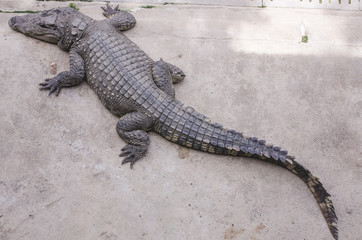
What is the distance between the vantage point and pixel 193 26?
489 centimetres

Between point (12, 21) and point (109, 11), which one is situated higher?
point (12, 21)

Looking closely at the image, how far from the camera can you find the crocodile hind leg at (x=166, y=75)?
4078 mm

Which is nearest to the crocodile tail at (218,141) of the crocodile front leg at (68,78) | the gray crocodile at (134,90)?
the gray crocodile at (134,90)

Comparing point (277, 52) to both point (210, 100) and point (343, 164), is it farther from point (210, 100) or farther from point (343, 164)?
point (343, 164)

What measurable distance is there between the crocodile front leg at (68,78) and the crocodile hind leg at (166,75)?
93 centimetres

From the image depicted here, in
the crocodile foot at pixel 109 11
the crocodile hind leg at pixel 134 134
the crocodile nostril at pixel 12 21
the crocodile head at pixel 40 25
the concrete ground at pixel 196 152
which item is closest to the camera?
the concrete ground at pixel 196 152

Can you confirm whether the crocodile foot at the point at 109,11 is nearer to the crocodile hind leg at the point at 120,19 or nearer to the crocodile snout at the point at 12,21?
the crocodile hind leg at the point at 120,19

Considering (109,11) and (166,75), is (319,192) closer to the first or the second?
(166,75)

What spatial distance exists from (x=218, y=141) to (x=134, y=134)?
0.97 meters

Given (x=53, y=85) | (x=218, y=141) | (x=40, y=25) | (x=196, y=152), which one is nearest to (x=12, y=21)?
(x=40, y=25)

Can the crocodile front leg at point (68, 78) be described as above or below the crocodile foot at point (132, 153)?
above

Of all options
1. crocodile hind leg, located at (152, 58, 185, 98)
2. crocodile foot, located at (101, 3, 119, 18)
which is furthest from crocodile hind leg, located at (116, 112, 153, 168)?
crocodile foot, located at (101, 3, 119, 18)

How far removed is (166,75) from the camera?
4.14 metres

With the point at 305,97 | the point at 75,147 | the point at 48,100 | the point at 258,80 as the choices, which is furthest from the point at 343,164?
the point at 48,100
